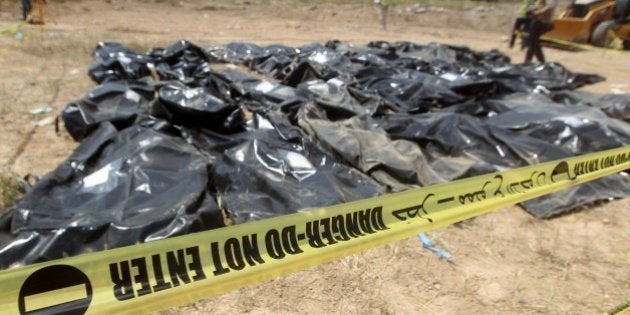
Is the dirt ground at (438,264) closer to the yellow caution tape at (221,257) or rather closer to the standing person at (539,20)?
the yellow caution tape at (221,257)

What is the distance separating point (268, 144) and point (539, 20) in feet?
24.3

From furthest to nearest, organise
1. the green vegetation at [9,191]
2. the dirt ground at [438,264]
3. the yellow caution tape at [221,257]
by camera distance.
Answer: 1. the green vegetation at [9,191]
2. the dirt ground at [438,264]
3. the yellow caution tape at [221,257]

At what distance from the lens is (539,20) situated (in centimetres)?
851

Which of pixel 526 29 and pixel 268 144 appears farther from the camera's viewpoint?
pixel 526 29

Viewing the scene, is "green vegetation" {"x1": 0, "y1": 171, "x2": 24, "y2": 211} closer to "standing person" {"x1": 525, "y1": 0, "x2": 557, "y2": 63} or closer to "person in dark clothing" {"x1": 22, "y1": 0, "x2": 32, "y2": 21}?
"standing person" {"x1": 525, "y1": 0, "x2": 557, "y2": 63}

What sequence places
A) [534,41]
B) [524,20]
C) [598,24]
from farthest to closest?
[598,24] < [524,20] < [534,41]

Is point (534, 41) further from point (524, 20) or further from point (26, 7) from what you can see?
point (26, 7)

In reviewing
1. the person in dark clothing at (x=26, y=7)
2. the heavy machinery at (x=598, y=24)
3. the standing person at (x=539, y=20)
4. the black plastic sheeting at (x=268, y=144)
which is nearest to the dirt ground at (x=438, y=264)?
the black plastic sheeting at (x=268, y=144)

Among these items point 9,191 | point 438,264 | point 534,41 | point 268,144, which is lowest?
point 438,264

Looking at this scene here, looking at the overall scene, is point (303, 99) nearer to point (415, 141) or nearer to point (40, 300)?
point (415, 141)

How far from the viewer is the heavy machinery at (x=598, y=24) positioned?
11.4 m

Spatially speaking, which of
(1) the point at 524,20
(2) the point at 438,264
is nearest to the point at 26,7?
(1) the point at 524,20

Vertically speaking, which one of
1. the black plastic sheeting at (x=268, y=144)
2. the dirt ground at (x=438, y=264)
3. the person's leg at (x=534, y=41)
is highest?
the person's leg at (x=534, y=41)

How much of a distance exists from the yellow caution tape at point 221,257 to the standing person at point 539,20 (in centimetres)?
770
